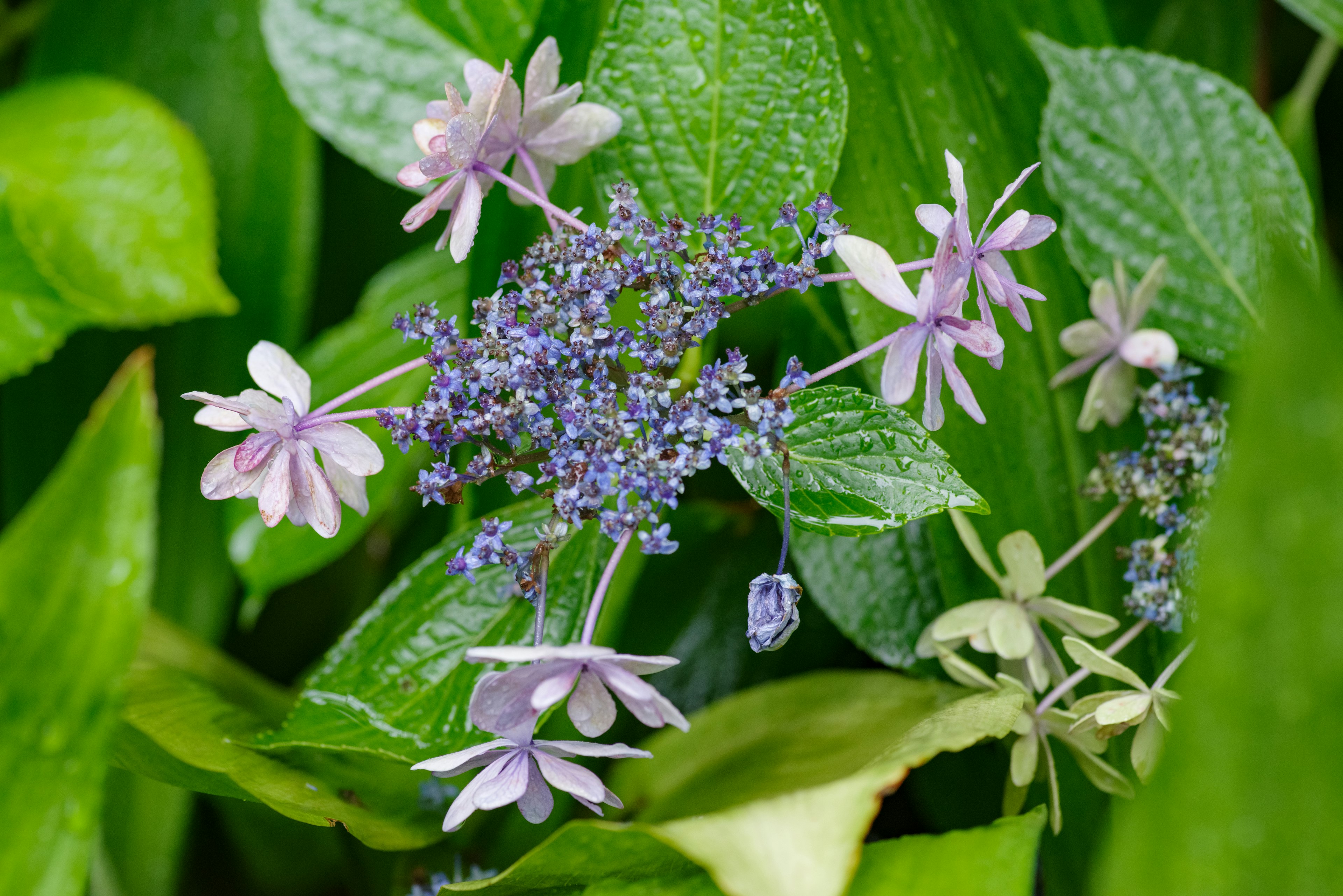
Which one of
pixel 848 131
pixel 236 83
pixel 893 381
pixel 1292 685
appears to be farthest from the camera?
pixel 236 83

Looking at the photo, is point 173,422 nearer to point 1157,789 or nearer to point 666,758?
point 666,758

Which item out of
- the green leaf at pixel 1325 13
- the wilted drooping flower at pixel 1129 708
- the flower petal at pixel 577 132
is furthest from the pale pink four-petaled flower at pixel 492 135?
the green leaf at pixel 1325 13

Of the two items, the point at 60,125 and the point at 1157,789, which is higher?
the point at 60,125

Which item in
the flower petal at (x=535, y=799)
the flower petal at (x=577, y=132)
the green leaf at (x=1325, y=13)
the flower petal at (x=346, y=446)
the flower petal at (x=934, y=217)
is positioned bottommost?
the flower petal at (x=535, y=799)

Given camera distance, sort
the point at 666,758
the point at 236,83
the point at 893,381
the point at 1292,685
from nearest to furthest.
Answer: the point at 1292,685
the point at 893,381
the point at 666,758
the point at 236,83

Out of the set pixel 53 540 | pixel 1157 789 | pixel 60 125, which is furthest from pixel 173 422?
pixel 1157 789

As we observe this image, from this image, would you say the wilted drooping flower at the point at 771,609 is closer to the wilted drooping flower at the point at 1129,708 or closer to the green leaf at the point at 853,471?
the green leaf at the point at 853,471
